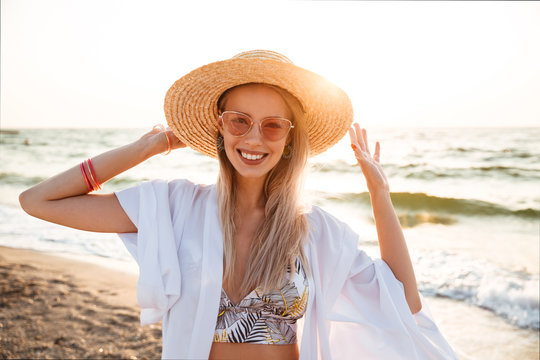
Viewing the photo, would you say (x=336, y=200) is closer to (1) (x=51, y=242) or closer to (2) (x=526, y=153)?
(1) (x=51, y=242)

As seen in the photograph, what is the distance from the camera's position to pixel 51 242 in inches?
312

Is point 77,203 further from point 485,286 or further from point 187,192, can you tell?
point 485,286

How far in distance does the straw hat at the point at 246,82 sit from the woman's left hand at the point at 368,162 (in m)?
0.20

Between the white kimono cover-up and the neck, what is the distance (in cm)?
20

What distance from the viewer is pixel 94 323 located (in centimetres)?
444

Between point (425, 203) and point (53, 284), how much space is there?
34.8 feet

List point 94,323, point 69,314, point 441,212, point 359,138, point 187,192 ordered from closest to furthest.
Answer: point 187,192
point 359,138
point 94,323
point 69,314
point 441,212

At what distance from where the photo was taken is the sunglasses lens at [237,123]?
2199mm

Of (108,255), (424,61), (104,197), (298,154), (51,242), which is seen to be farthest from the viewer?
(424,61)

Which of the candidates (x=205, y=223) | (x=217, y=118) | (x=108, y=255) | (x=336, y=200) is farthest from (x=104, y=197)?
(x=336, y=200)

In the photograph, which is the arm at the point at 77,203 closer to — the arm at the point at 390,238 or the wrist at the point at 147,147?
the wrist at the point at 147,147

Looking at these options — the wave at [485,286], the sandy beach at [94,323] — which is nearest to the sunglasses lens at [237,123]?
the sandy beach at [94,323]

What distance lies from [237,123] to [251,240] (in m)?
0.71

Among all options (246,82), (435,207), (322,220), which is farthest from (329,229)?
(435,207)
